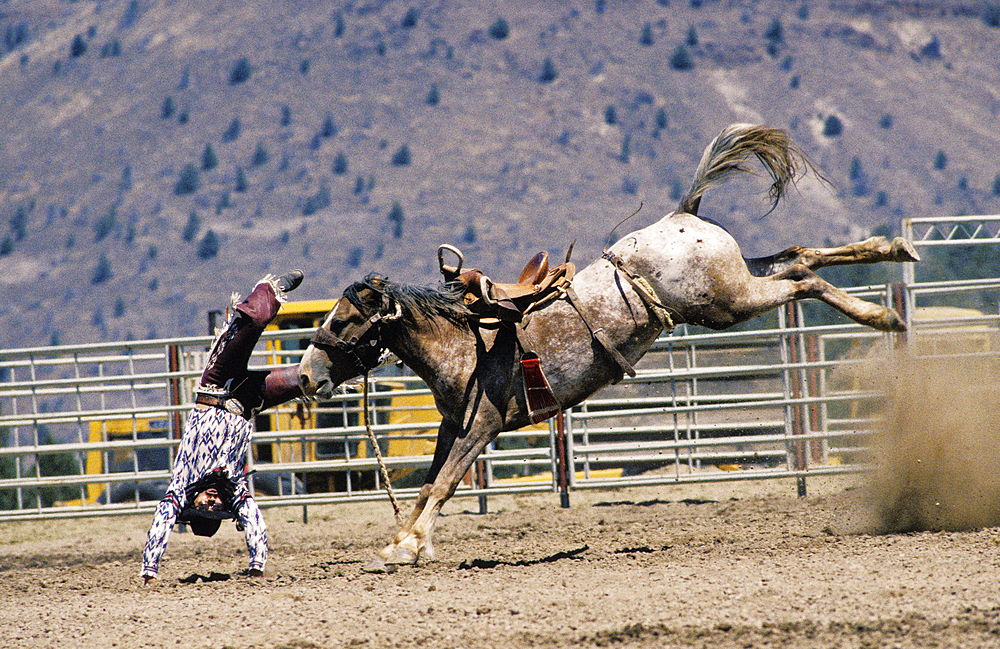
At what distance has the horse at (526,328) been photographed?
618 centimetres

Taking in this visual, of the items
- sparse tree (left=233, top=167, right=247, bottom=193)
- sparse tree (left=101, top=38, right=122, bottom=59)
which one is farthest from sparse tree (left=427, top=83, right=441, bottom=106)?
sparse tree (left=101, top=38, right=122, bottom=59)

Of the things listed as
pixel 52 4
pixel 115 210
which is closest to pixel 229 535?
pixel 115 210

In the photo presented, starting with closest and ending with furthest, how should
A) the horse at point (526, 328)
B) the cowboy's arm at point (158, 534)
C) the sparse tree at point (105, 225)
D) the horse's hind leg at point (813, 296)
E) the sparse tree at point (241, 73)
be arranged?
the cowboy's arm at point (158, 534) < the horse at point (526, 328) < the horse's hind leg at point (813, 296) < the sparse tree at point (105, 225) < the sparse tree at point (241, 73)

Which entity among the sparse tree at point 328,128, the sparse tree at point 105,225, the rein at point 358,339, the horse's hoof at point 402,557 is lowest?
the horse's hoof at point 402,557

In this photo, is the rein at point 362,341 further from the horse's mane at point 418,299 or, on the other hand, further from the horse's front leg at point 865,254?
the horse's front leg at point 865,254

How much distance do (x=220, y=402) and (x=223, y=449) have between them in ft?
0.91

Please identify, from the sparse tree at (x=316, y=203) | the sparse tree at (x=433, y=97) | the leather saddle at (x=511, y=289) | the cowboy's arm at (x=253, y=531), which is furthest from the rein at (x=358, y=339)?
the sparse tree at (x=433, y=97)

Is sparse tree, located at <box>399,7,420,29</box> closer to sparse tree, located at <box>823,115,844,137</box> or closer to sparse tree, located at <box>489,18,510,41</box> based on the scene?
sparse tree, located at <box>489,18,510,41</box>

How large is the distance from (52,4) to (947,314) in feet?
521

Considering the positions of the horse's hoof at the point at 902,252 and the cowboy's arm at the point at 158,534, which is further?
the horse's hoof at the point at 902,252

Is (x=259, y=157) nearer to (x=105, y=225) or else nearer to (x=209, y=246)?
(x=209, y=246)

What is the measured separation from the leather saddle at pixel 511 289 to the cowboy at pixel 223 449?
3.38 ft

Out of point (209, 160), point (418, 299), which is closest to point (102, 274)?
point (209, 160)

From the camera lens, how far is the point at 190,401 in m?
9.87
